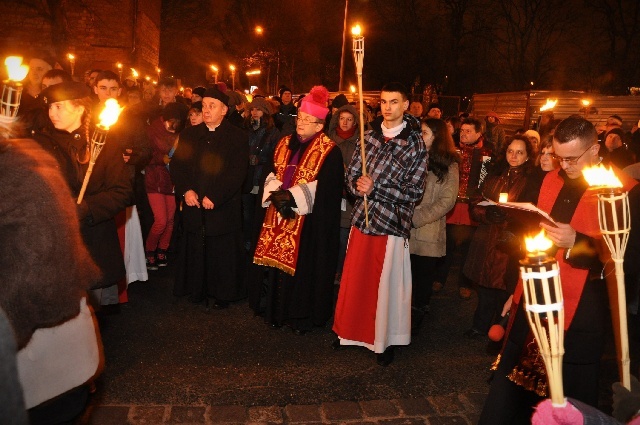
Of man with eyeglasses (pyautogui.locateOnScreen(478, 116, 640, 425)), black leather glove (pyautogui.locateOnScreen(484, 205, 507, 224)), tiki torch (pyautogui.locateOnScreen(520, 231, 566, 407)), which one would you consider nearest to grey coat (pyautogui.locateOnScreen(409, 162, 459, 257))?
black leather glove (pyautogui.locateOnScreen(484, 205, 507, 224))

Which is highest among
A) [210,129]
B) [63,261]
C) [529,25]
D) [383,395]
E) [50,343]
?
[529,25]

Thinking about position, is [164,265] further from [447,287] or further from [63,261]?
[63,261]

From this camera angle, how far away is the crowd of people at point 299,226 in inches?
98.7

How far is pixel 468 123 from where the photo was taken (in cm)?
783

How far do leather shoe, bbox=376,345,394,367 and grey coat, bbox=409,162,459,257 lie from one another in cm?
131

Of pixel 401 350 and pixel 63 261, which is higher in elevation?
pixel 63 261

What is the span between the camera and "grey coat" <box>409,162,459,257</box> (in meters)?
6.18

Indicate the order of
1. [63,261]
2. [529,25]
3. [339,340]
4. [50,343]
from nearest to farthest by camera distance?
[63,261] → [50,343] → [339,340] → [529,25]

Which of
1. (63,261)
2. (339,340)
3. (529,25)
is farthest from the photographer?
(529,25)

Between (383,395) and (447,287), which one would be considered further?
(447,287)

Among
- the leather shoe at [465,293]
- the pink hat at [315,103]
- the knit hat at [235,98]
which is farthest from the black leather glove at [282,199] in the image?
the knit hat at [235,98]

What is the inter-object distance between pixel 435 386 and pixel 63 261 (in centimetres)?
359

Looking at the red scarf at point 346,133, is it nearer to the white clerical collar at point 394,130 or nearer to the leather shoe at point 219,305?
the white clerical collar at point 394,130

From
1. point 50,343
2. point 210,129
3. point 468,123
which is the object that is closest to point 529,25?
point 468,123
